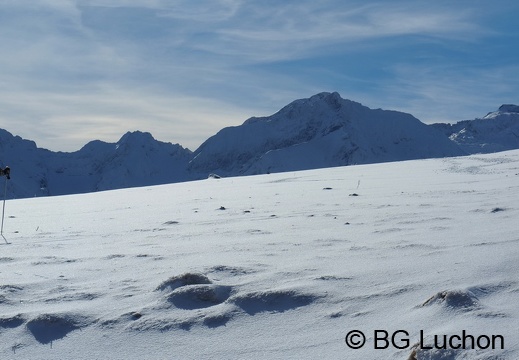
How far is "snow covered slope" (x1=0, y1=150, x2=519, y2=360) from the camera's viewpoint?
3000 mm

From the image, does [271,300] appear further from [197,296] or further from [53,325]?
[53,325]

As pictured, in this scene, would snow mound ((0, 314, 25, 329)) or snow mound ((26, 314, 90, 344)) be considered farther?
snow mound ((0, 314, 25, 329))

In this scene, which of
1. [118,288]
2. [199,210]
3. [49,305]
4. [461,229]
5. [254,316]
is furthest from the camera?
[199,210]

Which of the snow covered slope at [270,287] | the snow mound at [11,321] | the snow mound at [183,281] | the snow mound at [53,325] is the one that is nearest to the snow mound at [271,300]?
the snow covered slope at [270,287]

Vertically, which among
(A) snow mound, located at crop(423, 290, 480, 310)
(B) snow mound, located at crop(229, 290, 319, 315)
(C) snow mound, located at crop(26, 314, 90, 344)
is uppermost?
(A) snow mound, located at crop(423, 290, 480, 310)

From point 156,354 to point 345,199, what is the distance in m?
6.16

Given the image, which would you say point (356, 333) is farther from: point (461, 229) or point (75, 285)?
point (461, 229)

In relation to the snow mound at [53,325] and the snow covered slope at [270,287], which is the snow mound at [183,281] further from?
the snow mound at [53,325]

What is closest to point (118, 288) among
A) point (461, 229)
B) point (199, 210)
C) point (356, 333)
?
point (356, 333)

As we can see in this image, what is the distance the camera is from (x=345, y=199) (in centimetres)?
891

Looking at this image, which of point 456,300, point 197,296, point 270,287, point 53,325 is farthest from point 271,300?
point 53,325

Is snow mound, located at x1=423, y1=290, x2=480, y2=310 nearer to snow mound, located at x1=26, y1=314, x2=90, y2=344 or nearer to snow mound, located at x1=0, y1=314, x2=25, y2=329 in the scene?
snow mound, located at x1=26, y1=314, x2=90, y2=344

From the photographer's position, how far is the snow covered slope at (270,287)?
3.00 meters

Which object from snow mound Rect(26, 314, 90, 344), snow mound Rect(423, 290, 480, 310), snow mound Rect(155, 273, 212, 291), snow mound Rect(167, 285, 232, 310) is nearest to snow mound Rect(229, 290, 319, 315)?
snow mound Rect(167, 285, 232, 310)
